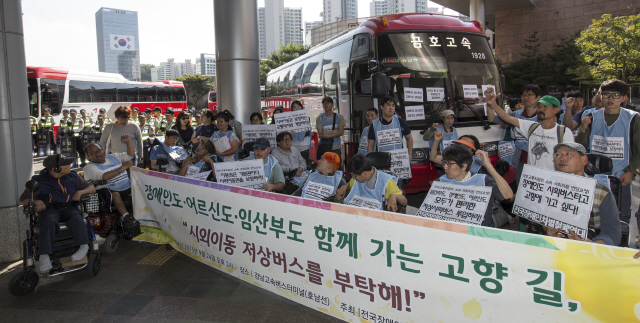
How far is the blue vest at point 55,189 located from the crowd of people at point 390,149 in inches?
0.4

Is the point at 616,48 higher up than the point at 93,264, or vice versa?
the point at 616,48

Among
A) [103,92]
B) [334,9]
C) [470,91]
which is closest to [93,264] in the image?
[470,91]

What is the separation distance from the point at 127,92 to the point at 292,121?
2123cm

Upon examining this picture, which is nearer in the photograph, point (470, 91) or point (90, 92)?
point (470, 91)

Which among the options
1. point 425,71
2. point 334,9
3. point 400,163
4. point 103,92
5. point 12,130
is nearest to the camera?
point 12,130

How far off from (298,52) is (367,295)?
5853cm

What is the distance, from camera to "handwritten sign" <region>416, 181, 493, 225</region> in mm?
3545

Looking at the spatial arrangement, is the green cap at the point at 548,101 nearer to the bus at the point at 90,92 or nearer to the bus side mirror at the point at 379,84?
the bus side mirror at the point at 379,84

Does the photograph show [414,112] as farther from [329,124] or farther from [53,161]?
[53,161]

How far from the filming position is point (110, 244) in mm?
5840

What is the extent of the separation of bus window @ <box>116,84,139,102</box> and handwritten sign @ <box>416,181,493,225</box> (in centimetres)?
2511

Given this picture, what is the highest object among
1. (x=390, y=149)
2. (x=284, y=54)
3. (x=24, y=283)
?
(x=284, y=54)

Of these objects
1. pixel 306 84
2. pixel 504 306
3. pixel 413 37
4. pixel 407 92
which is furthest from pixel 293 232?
pixel 306 84

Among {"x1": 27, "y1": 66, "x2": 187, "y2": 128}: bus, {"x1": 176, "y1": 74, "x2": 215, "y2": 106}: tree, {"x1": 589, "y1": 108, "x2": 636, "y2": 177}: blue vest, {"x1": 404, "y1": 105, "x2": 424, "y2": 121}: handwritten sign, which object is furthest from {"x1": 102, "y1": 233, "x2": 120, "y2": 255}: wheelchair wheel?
{"x1": 176, "y1": 74, "x2": 215, "y2": 106}: tree
